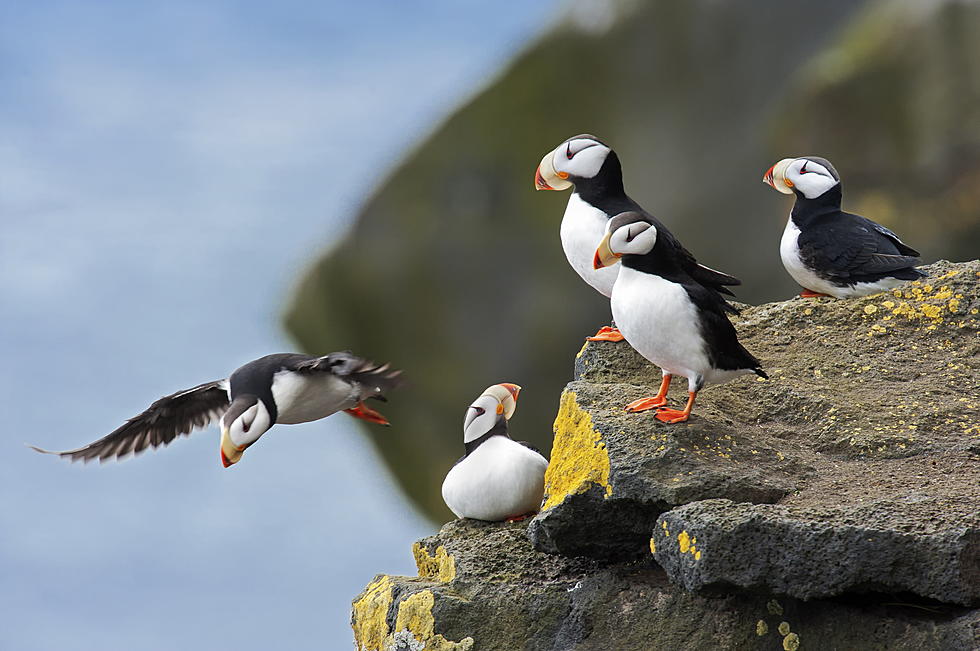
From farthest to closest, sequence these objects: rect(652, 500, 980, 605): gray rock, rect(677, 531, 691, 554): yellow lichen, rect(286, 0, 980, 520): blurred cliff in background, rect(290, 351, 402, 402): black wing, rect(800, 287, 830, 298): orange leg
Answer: rect(286, 0, 980, 520): blurred cliff in background → rect(800, 287, 830, 298): orange leg → rect(290, 351, 402, 402): black wing → rect(677, 531, 691, 554): yellow lichen → rect(652, 500, 980, 605): gray rock

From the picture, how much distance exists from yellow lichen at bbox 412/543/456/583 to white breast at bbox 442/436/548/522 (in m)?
0.19

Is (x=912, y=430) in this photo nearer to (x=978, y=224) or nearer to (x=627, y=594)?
(x=627, y=594)

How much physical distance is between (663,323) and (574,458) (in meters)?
0.48

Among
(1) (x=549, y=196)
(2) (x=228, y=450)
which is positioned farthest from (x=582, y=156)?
(1) (x=549, y=196)

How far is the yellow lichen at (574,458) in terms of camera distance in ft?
10.3

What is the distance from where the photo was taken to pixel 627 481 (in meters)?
3.06

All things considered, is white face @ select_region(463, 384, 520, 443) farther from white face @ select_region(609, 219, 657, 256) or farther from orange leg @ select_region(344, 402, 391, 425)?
white face @ select_region(609, 219, 657, 256)

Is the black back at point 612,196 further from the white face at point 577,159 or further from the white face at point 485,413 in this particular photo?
the white face at point 485,413

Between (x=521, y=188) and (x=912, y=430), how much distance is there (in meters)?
7.43

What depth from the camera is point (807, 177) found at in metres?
4.31

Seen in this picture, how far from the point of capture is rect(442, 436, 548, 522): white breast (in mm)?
3748

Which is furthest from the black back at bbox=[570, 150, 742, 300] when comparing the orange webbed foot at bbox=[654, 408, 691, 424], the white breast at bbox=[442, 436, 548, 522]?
the white breast at bbox=[442, 436, 548, 522]

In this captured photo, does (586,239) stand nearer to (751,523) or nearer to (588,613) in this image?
(588,613)

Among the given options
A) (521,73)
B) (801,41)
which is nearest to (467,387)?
(521,73)
